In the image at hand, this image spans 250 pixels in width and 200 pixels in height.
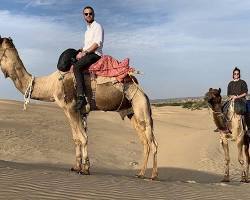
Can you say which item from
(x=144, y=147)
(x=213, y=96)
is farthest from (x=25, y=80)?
(x=213, y=96)

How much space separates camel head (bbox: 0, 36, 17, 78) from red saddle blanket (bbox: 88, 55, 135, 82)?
1.57 meters

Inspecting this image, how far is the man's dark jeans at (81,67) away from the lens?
10336 millimetres

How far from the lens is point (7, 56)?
10492mm

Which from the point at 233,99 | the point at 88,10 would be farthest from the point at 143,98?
the point at 233,99

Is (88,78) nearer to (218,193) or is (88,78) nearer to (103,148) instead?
(218,193)

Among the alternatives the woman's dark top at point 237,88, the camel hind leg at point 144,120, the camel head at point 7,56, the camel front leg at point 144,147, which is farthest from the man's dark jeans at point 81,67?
the woman's dark top at point 237,88

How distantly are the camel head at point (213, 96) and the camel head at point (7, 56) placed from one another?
4.67m

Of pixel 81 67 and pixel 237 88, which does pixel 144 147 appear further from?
pixel 237 88

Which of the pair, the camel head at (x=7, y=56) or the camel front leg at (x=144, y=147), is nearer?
the camel head at (x=7, y=56)

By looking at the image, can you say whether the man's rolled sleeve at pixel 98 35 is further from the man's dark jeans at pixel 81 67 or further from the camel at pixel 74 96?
the camel at pixel 74 96

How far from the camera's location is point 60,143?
2014 centimetres

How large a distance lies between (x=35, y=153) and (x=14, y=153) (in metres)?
0.71

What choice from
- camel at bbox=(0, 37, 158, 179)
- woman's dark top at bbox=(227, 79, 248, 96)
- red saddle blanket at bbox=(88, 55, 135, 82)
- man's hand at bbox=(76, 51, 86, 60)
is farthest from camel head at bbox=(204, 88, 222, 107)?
man's hand at bbox=(76, 51, 86, 60)

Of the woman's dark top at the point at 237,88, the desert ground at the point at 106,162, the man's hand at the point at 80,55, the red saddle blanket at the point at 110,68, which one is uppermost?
the man's hand at the point at 80,55
